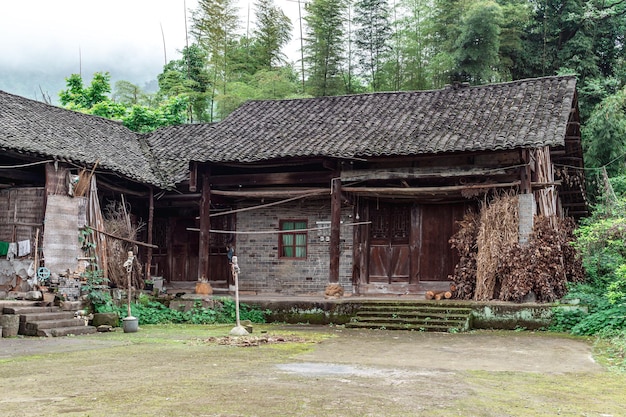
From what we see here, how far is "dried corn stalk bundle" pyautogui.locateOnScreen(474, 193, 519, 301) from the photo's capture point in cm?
1315

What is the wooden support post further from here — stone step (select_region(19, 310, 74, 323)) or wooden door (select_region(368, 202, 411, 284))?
stone step (select_region(19, 310, 74, 323))

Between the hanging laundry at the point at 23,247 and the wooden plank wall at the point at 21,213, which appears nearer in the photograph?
the hanging laundry at the point at 23,247

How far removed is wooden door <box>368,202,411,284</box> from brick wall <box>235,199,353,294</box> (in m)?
0.57

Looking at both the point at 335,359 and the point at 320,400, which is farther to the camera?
the point at 335,359

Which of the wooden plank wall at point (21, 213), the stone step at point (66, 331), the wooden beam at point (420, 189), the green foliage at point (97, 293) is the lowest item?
the stone step at point (66, 331)

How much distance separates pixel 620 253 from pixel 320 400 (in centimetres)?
835

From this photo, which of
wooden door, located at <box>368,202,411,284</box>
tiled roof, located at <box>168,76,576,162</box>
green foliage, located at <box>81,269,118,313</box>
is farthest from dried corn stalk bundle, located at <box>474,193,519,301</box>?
green foliage, located at <box>81,269,118,313</box>

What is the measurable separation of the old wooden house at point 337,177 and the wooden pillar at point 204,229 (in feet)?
0.08

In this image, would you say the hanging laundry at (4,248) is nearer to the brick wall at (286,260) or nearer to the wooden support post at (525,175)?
the brick wall at (286,260)

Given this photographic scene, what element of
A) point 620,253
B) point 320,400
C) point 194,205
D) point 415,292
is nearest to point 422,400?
point 320,400

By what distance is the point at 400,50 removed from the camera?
2309 centimetres

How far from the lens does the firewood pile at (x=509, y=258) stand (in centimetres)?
1275

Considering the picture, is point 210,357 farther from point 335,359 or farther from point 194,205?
point 194,205

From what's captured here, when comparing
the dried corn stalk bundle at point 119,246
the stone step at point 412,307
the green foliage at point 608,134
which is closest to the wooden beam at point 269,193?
the dried corn stalk bundle at point 119,246
